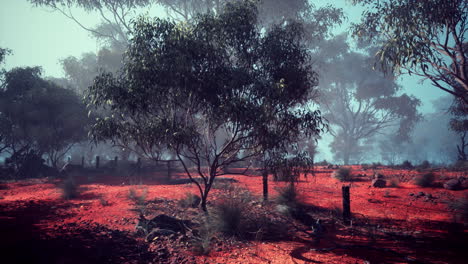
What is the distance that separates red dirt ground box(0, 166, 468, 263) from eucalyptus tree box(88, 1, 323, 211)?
8.90 feet

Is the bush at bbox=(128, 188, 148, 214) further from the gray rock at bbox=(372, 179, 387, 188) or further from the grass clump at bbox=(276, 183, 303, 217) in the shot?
the gray rock at bbox=(372, 179, 387, 188)

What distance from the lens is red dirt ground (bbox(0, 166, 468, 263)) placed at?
5668mm

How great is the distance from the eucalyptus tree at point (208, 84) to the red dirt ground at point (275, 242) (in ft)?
8.90

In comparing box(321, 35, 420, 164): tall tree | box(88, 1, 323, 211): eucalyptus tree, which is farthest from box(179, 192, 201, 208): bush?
box(321, 35, 420, 164): tall tree

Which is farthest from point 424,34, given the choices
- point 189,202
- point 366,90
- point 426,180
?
point 366,90

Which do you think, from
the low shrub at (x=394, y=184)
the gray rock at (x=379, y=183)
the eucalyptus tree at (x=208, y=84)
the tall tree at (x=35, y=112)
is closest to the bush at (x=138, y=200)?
the eucalyptus tree at (x=208, y=84)

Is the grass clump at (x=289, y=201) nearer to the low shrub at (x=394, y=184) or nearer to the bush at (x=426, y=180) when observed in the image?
the low shrub at (x=394, y=184)

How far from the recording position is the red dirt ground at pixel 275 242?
18.6 ft

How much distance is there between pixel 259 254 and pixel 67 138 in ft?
80.0

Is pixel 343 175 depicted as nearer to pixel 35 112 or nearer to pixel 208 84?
pixel 208 84

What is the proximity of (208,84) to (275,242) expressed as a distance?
190 inches

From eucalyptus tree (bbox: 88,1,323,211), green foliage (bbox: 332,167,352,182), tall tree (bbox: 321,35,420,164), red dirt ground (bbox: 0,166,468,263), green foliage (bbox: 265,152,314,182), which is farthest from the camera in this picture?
tall tree (bbox: 321,35,420,164)

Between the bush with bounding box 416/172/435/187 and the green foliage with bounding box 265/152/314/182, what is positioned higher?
the green foliage with bounding box 265/152/314/182

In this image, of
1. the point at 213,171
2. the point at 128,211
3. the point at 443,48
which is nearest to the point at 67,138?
the point at 128,211
